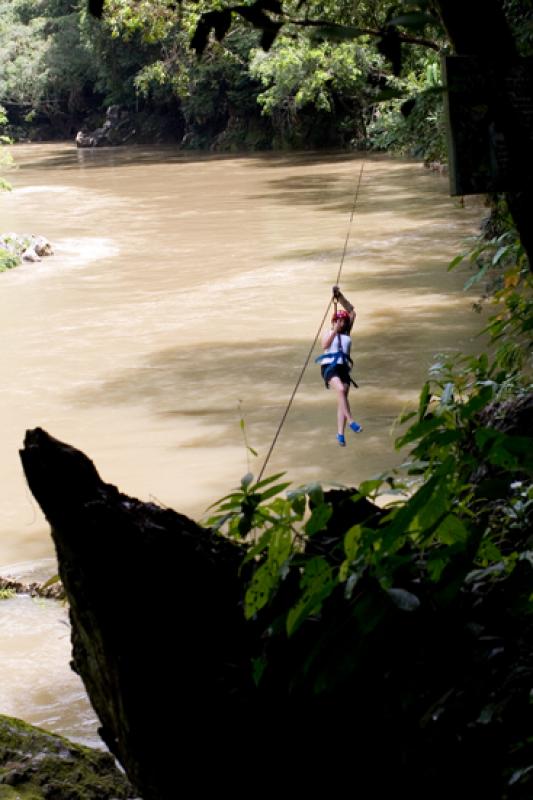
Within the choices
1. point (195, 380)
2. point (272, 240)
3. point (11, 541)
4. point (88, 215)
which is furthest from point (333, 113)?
point (11, 541)

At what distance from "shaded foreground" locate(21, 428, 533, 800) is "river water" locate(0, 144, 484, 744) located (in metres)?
0.45

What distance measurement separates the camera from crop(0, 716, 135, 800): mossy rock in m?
3.15

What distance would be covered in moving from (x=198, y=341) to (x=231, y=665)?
40.8ft

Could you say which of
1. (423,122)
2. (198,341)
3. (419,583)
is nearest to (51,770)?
(419,583)

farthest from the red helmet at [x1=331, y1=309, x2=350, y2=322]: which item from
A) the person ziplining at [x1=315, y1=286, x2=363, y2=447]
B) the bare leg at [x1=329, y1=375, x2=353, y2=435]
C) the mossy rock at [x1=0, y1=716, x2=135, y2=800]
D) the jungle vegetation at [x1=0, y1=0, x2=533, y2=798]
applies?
the mossy rock at [x1=0, y1=716, x2=135, y2=800]

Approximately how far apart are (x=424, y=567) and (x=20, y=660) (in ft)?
15.7

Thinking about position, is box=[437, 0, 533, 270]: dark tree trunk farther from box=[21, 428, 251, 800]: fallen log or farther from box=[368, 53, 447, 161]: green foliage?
box=[368, 53, 447, 161]: green foliage

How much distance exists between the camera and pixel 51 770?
3.27 m

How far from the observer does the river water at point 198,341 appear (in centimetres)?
940

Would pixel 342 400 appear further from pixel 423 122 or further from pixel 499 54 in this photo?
pixel 423 122

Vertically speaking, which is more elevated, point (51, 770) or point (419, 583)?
point (419, 583)

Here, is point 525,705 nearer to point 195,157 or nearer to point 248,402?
point 248,402

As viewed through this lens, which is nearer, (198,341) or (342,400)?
(342,400)

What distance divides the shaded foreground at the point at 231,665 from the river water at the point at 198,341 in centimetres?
45
